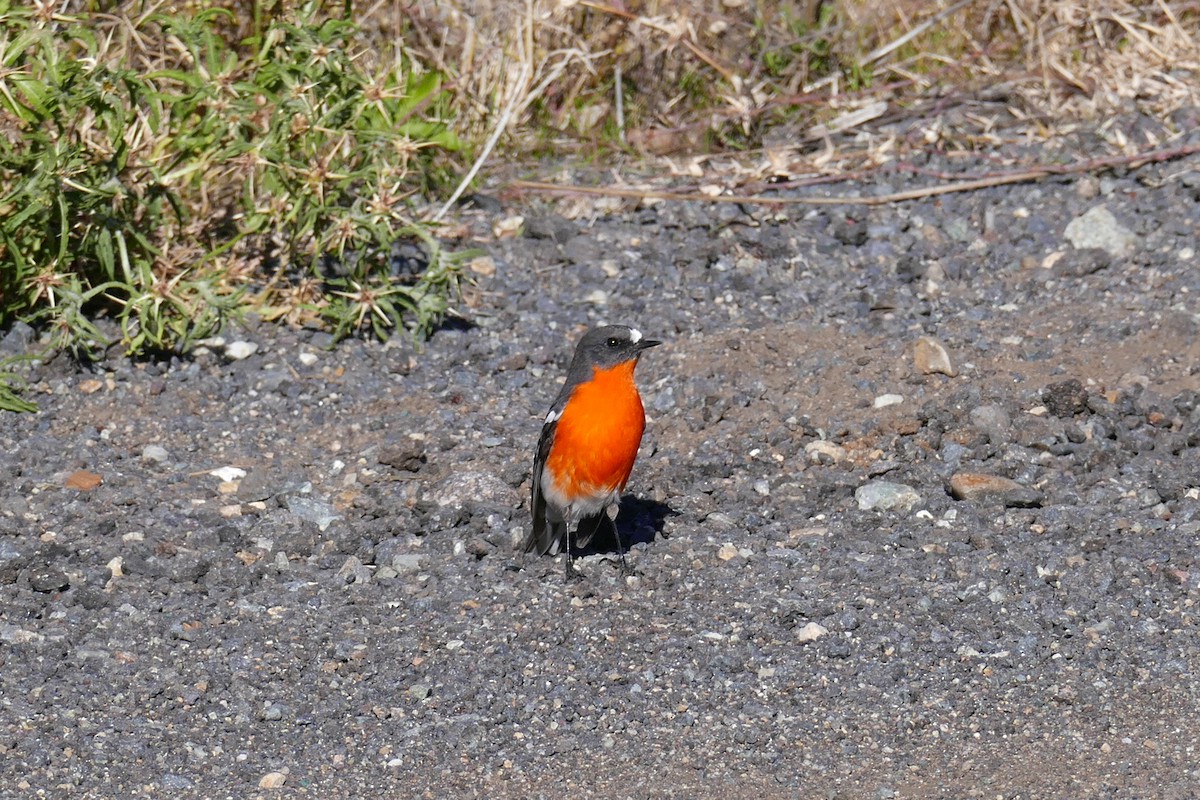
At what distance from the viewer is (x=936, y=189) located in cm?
862

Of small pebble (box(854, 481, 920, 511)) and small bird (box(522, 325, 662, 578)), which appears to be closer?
small bird (box(522, 325, 662, 578))

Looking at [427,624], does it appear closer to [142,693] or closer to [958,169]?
[142,693]

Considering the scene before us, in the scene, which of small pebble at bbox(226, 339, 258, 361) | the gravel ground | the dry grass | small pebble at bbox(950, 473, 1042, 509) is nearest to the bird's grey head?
the gravel ground

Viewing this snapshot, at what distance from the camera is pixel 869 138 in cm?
925

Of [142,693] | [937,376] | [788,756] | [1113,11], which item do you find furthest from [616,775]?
[1113,11]

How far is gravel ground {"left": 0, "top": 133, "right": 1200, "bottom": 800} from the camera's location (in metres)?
4.66

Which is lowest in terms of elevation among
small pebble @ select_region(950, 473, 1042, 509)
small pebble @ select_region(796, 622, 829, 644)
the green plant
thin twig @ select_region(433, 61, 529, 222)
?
small pebble @ select_region(796, 622, 829, 644)

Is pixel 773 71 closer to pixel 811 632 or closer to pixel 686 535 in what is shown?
pixel 686 535

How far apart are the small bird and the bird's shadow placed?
137 mm

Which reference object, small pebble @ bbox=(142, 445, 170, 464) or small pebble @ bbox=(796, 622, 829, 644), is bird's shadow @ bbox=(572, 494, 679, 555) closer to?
small pebble @ bbox=(796, 622, 829, 644)

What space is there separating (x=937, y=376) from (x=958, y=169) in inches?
92.0

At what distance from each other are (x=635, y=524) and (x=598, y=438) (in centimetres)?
62

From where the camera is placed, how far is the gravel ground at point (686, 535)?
4664mm

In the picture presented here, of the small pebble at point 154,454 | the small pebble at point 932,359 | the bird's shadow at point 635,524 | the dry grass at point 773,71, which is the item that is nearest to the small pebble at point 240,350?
the small pebble at point 154,454
